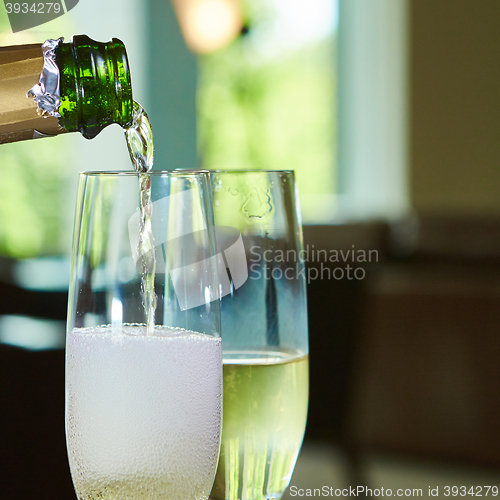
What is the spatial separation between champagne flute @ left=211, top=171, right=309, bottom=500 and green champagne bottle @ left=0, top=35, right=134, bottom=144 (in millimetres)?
92

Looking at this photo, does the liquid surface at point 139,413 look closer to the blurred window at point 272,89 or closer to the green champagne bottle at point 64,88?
the green champagne bottle at point 64,88

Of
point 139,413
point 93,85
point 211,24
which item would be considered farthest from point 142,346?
point 211,24

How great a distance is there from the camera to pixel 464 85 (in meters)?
4.82

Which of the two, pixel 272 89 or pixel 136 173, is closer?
pixel 136 173

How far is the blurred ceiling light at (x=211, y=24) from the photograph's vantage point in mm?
4676

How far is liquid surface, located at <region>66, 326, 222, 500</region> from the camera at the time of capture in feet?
1.23

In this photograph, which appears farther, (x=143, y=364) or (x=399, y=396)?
(x=399, y=396)

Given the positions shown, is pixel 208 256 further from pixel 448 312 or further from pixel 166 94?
pixel 166 94

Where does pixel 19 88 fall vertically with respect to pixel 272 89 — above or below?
below

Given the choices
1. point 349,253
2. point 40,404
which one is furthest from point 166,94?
point 40,404

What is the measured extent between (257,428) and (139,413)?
4.4 inches

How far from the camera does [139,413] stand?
1.23 ft

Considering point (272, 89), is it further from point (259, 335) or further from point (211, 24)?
point (259, 335)

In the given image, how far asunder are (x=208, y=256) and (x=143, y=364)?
8 cm
